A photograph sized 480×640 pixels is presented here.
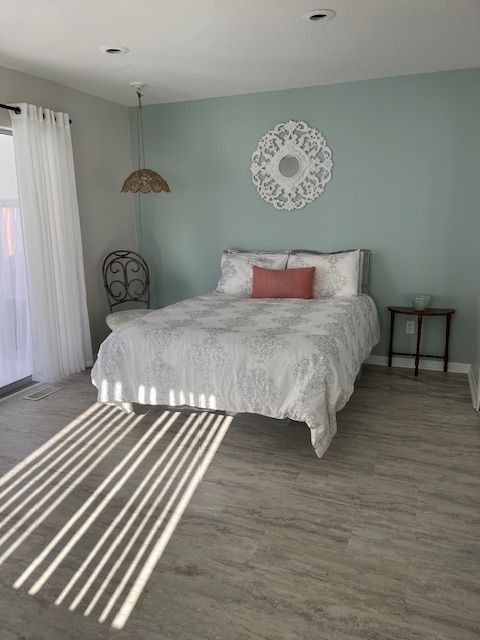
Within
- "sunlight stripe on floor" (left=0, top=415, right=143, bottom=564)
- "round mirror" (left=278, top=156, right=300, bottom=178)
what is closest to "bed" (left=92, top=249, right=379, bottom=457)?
"sunlight stripe on floor" (left=0, top=415, right=143, bottom=564)

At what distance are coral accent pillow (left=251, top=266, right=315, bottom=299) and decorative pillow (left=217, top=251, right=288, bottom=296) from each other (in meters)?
0.20

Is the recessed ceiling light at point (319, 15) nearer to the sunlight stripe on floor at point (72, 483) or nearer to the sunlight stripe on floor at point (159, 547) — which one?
the sunlight stripe on floor at point (159, 547)

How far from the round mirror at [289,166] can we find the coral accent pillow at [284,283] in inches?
38.1

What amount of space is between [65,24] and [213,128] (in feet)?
6.98

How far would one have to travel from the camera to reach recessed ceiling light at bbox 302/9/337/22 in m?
2.76

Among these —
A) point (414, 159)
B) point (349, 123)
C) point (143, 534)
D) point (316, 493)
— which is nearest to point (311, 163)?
point (349, 123)

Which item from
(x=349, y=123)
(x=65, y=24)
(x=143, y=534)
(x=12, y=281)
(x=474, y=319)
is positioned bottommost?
(x=143, y=534)

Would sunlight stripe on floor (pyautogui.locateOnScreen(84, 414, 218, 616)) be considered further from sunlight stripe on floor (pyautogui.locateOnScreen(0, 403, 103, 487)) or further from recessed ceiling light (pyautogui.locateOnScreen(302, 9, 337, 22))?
recessed ceiling light (pyautogui.locateOnScreen(302, 9, 337, 22))

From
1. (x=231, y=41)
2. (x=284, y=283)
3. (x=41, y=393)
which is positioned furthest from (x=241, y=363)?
(x=231, y=41)

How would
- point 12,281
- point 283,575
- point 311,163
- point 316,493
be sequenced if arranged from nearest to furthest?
point 283,575, point 316,493, point 12,281, point 311,163

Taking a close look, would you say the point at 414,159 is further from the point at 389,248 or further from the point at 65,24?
the point at 65,24

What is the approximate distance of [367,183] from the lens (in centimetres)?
446

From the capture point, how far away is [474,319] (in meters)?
4.28

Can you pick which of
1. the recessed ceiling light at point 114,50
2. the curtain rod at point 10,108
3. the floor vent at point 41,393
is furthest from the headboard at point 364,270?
the curtain rod at point 10,108
